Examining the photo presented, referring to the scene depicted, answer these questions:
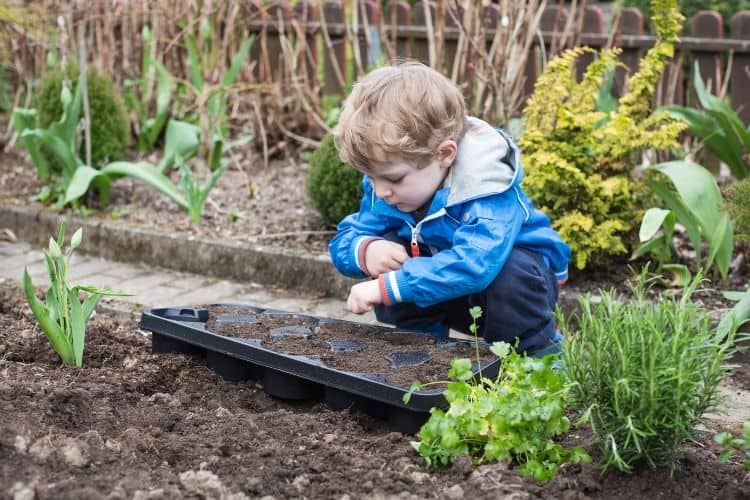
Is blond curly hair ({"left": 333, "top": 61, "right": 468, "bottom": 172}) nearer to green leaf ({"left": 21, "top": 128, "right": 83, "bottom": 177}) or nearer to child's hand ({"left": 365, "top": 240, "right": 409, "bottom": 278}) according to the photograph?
child's hand ({"left": 365, "top": 240, "right": 409, "bottom": 278})

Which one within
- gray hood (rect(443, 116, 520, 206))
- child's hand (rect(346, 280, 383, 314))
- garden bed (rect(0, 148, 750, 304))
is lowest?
garden bed (rect(0, 148, 750, 304))

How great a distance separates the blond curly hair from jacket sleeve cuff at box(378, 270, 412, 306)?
13.1 inches

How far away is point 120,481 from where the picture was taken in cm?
225

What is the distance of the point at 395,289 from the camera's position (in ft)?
10.2

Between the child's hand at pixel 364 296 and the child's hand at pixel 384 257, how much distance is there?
0.22 m

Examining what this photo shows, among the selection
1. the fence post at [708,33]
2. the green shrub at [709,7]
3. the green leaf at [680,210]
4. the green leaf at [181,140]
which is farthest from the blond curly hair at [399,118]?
the green shrub at [709,7]

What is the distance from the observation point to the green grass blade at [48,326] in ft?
9.64

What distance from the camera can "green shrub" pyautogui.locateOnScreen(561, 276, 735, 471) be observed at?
2.18m

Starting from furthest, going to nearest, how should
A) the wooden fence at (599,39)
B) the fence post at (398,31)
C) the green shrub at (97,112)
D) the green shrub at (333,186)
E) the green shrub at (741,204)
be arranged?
the fence post at (398,31) < the wooden fence at (599,39) < the green shrub at (97,112) < the green shrub at (333,186) < the green shrub at (741,204)

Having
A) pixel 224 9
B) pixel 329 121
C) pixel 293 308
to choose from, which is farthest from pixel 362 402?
pixel 224 9

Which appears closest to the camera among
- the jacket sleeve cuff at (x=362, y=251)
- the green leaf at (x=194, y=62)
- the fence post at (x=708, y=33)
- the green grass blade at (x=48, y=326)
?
the green grass blade at (x=48, y=326)

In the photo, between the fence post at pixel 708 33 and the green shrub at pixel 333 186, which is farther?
the fence post at pixel 708 33

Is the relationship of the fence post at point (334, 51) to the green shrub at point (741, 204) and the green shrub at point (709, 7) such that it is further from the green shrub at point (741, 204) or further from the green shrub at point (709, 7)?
the green shrub at point (741, 204)

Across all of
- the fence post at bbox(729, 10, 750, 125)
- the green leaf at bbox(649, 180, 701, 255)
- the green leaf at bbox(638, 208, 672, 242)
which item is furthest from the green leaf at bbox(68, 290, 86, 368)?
the fence post at bbox(729, 10, 750, 125)
